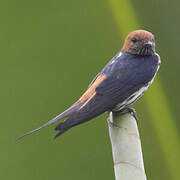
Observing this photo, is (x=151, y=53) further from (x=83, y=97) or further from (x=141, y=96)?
(x=83, y=97)

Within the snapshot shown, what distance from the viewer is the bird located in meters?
1.41

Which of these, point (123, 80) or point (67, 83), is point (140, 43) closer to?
point (123, 80)

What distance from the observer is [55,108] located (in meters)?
1.50

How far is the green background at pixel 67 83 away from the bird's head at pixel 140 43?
8 cm

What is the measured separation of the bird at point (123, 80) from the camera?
1.41 meters

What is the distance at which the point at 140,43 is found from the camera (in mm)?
1658

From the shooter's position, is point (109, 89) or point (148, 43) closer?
point (109, 89)

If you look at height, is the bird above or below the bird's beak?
below

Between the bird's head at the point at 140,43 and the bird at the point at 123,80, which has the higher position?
the bird's head at the point at 140,43

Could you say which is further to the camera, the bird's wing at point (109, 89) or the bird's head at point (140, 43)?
the bird's head at point (140, 43)

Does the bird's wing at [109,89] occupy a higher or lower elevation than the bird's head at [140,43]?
lower

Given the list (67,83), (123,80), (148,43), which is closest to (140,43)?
(148,43)

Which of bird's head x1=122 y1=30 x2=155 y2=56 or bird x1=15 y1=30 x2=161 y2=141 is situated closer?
bird x1=15 y1=30 x2=161 y2=141

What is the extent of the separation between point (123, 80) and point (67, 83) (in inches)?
7.8
